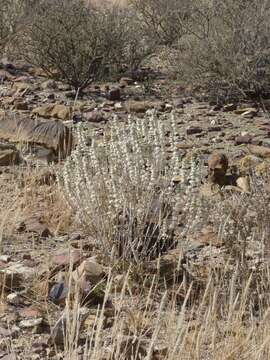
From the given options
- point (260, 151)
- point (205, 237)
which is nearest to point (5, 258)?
point (205, 237)

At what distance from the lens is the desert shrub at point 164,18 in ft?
44.3

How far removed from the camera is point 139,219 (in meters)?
3.72

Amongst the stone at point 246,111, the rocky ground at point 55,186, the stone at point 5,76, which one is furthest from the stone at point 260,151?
the stone at point 5,76

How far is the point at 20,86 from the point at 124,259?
619cm

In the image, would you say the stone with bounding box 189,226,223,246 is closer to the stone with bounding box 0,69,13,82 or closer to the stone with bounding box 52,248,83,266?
the stone with bounding box 52,248,83,266

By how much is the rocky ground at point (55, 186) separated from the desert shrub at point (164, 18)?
117 inches

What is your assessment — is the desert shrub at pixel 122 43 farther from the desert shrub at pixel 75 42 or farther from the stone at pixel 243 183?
the stone at pixel 243 183

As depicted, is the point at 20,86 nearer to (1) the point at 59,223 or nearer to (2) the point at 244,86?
(2) the point at 244,86

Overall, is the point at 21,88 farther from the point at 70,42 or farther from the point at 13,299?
the point at 13,299

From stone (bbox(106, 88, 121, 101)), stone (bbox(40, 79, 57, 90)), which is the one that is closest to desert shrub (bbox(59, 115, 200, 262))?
stone (bbox(106, 88, 121, 101))

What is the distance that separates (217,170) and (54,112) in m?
2.84

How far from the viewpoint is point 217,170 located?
5.86 m

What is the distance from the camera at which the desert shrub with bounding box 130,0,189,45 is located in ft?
44.3

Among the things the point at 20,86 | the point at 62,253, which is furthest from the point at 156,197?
the point at 20,86
